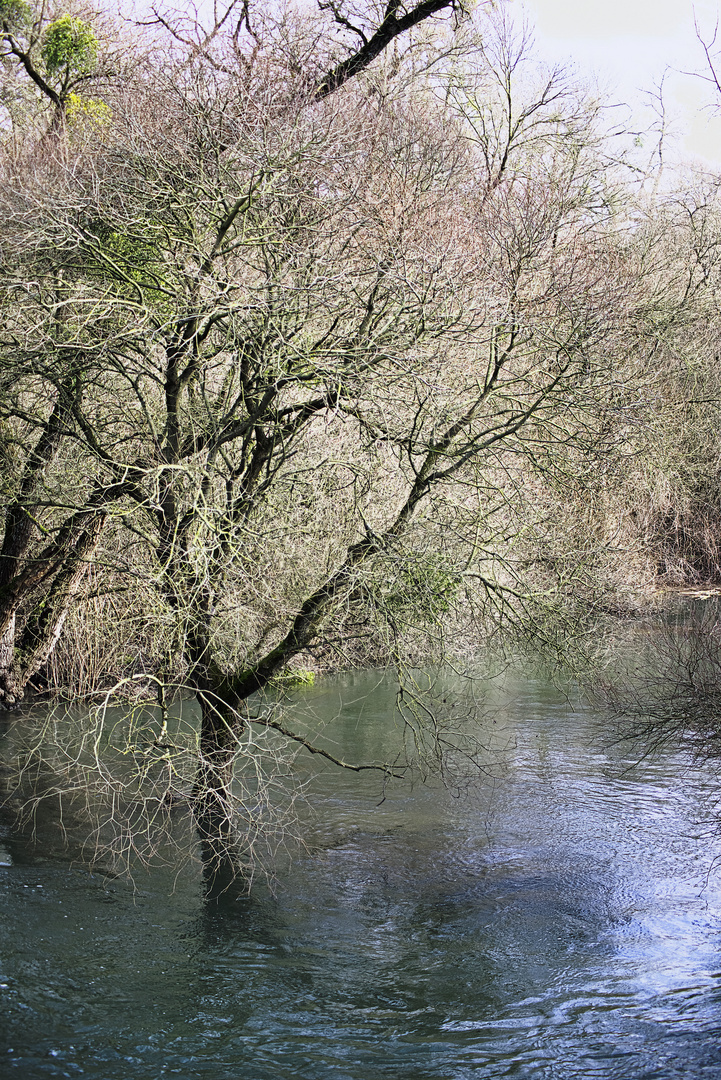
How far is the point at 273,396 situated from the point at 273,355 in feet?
2.37

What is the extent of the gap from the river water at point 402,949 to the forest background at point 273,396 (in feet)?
2.81

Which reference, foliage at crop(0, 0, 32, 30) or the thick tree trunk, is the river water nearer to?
the thick tree trunk

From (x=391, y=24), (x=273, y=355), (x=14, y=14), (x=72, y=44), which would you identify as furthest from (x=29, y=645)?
(x=391, y=24)

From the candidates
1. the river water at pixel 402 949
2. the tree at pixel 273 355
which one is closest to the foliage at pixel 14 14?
the tree at pixel 273 355

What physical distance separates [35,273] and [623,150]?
17.6 m

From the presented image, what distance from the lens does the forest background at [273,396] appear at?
8.88 metres

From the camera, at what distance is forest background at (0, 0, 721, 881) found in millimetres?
8875

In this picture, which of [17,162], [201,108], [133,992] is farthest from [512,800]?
[17,162]

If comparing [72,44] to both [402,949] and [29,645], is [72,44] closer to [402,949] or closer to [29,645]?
[29,645]

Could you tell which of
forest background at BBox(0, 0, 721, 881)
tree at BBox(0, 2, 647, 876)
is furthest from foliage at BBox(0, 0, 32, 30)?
tree at BBox(0, 2, 647, 876)

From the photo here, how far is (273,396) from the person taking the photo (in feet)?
31.0

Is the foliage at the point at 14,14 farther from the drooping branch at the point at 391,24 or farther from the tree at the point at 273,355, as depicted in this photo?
the tree at the point at 273,355

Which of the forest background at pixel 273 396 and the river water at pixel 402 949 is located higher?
the forest background at pixel 273 396

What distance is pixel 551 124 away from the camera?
21844 mm
